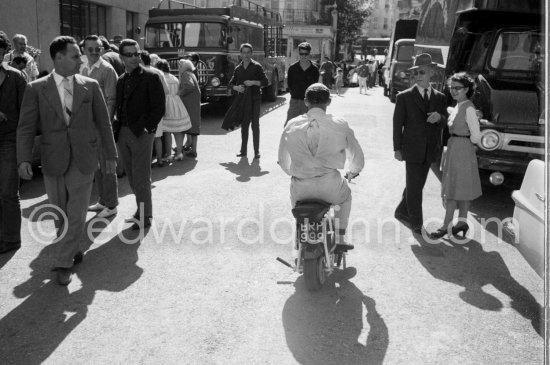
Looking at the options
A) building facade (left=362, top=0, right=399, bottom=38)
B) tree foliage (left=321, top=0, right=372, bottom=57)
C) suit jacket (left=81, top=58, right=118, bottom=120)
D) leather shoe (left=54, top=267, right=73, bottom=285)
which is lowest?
leather shoe (left=54, top=267, right=73, bottom=285)

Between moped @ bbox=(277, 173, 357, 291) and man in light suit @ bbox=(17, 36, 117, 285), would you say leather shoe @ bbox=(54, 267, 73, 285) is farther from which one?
moped @ bbox=(277, 173, 357, 291)

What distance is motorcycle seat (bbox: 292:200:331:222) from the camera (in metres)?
4.43

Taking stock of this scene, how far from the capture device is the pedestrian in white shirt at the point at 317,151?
4.56m

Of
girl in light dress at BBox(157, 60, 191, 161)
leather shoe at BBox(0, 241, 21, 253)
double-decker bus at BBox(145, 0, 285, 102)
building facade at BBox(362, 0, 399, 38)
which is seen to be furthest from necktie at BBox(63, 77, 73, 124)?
building facade at BBox(362, 0, 399, 38)

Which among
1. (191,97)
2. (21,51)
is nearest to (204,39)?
(191,97)

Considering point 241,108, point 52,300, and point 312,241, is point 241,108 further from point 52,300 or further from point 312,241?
point 52,300

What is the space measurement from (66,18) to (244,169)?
1310 centimetres

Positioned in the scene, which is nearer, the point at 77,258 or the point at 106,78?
the point at 77,258

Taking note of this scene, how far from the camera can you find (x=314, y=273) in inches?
179

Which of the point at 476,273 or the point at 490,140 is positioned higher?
the point at 490,140

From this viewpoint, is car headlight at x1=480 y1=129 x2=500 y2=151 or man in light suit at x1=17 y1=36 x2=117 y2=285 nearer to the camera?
man in light suit at x1=17 y1=36 x2=117 y2=285

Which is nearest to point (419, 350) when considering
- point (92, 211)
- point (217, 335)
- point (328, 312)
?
point (328, 312)

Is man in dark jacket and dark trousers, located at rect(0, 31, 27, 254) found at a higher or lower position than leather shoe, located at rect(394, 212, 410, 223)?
higher

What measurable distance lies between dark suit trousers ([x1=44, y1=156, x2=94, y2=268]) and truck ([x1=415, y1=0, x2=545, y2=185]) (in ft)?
16.1
